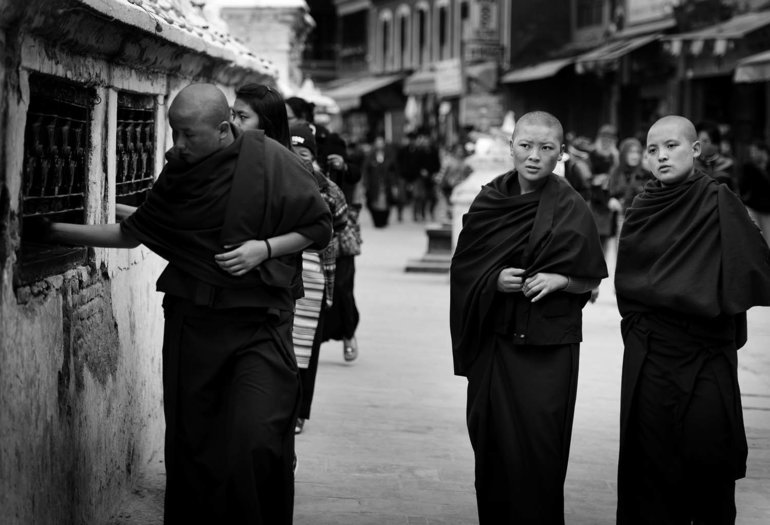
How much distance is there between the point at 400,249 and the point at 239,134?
1618 centimetres

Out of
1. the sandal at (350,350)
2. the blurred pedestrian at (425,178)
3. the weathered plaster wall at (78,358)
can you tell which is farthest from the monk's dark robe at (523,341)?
the blurred pedestrian at (425,178)

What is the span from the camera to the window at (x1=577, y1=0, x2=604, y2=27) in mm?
33853

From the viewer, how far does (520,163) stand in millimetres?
5480

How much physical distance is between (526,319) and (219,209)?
1.32m

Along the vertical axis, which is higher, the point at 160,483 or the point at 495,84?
the point at 495,84

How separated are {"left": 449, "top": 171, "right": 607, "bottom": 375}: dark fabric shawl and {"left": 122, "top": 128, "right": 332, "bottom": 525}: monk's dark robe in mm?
750

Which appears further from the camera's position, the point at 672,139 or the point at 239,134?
the point at 672,139

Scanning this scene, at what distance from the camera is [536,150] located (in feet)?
17.9

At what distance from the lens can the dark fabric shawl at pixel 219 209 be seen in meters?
4.68

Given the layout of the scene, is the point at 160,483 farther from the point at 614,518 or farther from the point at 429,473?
the point at 614,518

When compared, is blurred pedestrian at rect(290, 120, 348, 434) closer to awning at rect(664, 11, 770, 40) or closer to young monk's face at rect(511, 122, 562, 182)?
young monk's face at rect(511, 122, 562, 182)

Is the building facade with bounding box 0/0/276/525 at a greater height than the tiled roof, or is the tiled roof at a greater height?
the tiled roof

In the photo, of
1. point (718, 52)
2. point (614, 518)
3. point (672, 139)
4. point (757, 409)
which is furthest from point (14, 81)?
point (718, 52)

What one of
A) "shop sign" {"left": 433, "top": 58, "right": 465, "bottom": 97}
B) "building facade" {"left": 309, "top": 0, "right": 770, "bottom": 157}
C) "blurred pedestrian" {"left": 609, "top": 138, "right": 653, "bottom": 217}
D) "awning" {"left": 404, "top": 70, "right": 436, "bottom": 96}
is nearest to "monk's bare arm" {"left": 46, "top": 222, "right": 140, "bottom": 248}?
"blurred pedestrian" {"left": 609, "top": 138, "right": 653, "bottom": 217}
